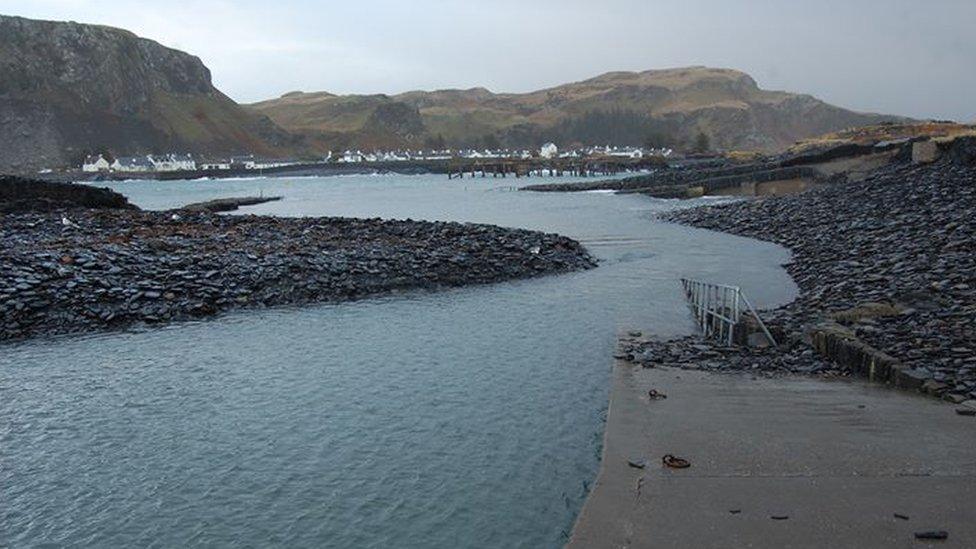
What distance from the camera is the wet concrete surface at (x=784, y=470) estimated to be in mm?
7637

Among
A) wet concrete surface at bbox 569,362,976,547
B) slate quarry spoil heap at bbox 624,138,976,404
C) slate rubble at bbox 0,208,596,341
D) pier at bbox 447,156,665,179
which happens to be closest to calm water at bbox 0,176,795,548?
wet concrete surface at bbox 569,362,976,547

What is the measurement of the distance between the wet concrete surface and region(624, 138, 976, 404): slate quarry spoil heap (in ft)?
4.76

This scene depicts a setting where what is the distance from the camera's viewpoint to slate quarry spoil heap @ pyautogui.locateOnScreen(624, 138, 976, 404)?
13.9m

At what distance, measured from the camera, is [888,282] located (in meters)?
21.4

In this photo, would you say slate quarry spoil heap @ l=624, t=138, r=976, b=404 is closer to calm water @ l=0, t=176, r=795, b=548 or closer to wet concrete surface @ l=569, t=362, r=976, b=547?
wet concrete surface @ l=569, t=362, r=976, b=547

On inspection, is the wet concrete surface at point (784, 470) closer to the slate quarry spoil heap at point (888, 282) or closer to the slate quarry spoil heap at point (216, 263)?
the slate quarry spoil heap at point (888, 282)

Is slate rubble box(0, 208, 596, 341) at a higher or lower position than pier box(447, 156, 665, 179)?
lower

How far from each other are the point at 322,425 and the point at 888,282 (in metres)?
16.5

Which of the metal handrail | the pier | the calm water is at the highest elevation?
the pier

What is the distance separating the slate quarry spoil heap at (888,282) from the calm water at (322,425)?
2.88m

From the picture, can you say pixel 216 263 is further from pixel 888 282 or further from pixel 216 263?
pixel 888 282

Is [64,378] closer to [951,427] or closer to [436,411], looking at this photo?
[436,411]

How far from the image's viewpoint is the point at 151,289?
77.9 feet

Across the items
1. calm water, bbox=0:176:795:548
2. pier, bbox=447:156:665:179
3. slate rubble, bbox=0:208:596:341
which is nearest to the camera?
calm water, bbox=0:176:795:548
